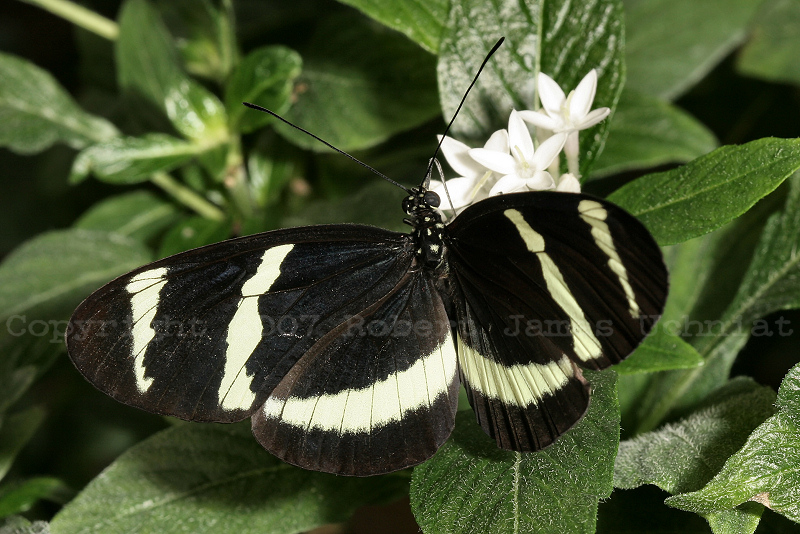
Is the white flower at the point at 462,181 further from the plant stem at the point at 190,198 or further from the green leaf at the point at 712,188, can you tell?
the plant stem at the point at 190,198

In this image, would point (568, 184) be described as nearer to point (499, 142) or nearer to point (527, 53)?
point (499, 142)

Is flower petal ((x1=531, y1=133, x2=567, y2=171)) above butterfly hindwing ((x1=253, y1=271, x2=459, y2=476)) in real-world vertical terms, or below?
above

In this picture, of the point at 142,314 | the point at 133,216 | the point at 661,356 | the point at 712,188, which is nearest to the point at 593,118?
the point at 712,188

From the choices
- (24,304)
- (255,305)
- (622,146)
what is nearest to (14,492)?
(24,304)

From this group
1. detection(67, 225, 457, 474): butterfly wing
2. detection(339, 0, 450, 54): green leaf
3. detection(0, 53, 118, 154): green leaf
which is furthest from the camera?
detection(0, 53, 118, 154): green leaf

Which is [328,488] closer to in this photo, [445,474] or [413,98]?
[445,474]

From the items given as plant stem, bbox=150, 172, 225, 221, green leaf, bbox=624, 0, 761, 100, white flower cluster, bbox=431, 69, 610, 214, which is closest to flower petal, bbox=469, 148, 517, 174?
white flower cluster, bbox=431, 69, 610, 214

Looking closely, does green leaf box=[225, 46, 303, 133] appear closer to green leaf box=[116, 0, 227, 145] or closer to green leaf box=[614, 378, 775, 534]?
green leaf box=[116, 0, 227, 145]

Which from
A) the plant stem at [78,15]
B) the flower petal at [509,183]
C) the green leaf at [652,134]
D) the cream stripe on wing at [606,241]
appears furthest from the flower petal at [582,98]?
the plant stem at [78,15]
